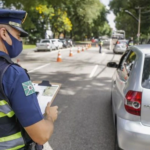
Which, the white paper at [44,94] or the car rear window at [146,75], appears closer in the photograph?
the white paper at [44,94]

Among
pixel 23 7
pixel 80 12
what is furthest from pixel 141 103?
pixel 80 12

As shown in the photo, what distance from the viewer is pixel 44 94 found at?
7.04 feet

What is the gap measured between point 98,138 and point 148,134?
A: 1.34m

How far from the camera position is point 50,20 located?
41.0m

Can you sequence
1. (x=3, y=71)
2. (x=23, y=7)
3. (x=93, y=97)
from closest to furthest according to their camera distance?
(x=3, y=71) → (x=93, y=97) → (x=23, y=7)

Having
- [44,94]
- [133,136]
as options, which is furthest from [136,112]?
[44,94]

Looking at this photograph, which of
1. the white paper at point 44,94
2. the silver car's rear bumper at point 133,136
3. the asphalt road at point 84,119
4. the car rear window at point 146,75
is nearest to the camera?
the white paper at point 44,94

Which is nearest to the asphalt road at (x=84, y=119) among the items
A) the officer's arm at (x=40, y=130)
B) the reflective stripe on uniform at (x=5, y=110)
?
the officer's arm at (x=40, y=130)

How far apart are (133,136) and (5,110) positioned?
1771 millimetres

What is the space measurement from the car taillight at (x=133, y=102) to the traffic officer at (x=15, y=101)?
1527 mm

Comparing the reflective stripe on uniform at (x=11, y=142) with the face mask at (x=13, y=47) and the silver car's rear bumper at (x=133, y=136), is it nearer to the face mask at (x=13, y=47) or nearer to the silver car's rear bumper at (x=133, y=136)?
the face mask at (x=13, y=47)

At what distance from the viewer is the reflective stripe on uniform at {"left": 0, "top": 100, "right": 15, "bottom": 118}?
1205 millimetres

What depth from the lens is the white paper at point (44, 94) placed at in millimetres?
2020

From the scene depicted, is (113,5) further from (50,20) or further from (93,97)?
(93,97)
